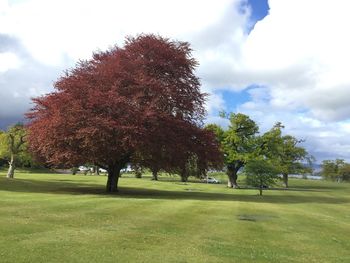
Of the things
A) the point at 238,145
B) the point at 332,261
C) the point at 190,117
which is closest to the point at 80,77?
the point at 190,117

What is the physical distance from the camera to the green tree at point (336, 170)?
541ft

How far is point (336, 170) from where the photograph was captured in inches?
6560

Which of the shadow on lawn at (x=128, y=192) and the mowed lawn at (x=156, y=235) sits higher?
the shadow on lawn at (x=128, y=192)

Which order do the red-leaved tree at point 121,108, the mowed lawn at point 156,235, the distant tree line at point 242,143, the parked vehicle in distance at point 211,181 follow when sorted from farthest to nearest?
the parked vehicle in distance at point 211,181
the distant tree line at point 242,143
the red-leaved tree at point 121,108
the mowed lawn at point 156,235

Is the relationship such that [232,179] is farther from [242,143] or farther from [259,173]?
[259,173]

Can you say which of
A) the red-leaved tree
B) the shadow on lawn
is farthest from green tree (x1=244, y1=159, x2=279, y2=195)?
the red-leaved tree

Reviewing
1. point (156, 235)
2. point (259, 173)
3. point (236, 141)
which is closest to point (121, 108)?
point (156, 235)

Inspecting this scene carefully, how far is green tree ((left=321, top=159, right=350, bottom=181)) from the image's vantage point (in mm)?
165000

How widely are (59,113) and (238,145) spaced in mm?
48320

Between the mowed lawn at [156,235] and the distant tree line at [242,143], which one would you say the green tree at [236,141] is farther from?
the mowed lawn at [156,235]

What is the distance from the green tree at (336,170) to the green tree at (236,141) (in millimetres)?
91998

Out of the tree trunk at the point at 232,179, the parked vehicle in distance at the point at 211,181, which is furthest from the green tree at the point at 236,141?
the parked vehicle in distance at the point at 211,181

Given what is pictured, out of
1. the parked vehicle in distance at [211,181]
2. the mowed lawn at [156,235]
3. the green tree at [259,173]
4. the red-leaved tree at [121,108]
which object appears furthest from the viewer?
the parked vehicle in distance at [211,181]

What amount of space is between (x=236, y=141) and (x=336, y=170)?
9765cm
